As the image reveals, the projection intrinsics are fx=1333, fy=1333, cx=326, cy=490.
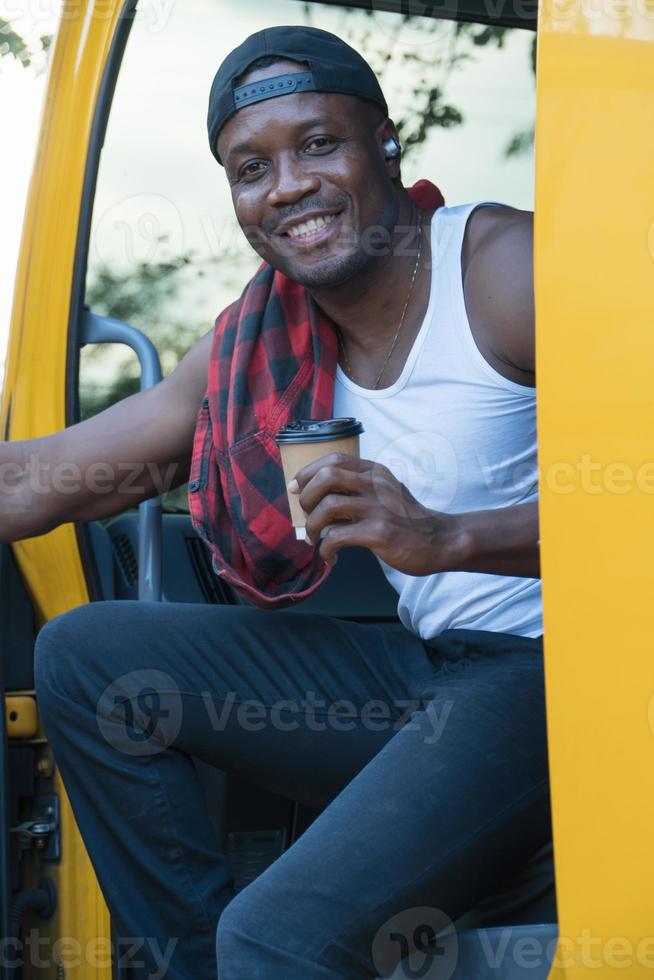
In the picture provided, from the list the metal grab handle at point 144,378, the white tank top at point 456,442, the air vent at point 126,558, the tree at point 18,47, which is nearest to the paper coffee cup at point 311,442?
the white tank top at point 456,442

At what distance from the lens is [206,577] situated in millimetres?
2889

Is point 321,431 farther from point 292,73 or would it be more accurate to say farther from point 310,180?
point 292,73

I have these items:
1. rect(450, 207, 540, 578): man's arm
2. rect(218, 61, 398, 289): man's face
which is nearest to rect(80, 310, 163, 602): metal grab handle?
rect(218, 61, 398, 289): man's face

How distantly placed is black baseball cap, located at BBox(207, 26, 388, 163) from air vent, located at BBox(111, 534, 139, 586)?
0.90m

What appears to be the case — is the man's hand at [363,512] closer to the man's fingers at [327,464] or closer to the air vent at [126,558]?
the man's fingers at [327,464]

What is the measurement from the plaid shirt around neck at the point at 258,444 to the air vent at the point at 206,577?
58 cm

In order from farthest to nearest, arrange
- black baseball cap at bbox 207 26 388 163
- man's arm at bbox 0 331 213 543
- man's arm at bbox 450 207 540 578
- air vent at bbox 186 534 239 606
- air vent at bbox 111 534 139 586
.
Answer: air vent at bbox 186 534 239 606
air vent at bbox 111 534 139 586
man's arm at bbox 0 331 213 543
black baseball cap at bbox 207 26 388 163
man's arm at bbox 450 207 540 578

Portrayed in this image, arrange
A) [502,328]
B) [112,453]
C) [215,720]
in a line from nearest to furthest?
[502,328], [215,720], [112,453]

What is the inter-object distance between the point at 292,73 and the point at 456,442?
2.20 ft

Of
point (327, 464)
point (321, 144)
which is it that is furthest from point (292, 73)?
point (327, 464)

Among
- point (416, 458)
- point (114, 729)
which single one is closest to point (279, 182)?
point (416, 458)

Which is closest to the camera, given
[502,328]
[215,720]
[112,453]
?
[502,328]

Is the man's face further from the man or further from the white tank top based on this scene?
the white tank top

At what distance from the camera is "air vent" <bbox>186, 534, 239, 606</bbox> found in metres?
2.86
